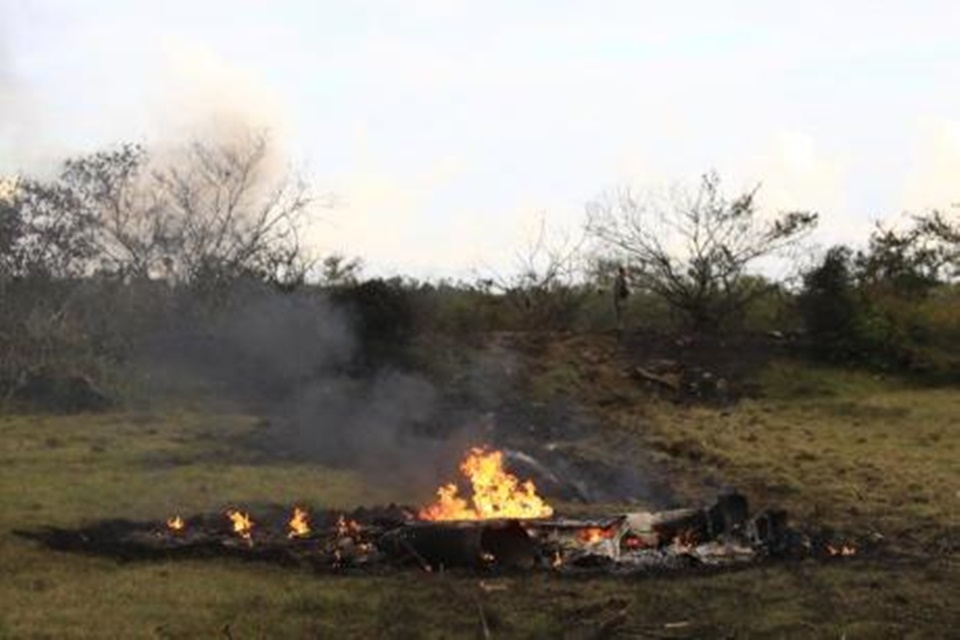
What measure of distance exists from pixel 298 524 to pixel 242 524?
706 millimetres

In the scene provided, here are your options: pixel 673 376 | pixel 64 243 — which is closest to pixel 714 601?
pixel 673 376

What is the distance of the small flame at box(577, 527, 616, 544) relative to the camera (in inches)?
511

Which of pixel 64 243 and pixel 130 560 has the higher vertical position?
pixel 64 243

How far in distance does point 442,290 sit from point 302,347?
10078mm

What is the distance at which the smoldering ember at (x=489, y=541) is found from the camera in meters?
12.3

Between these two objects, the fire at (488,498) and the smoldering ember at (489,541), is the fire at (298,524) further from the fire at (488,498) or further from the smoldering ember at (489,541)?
the fire at (488,498)

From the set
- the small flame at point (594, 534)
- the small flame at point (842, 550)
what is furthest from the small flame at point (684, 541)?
the small flame at point (842, 550)

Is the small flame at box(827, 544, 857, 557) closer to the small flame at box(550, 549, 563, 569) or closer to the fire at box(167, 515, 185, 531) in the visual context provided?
the small flame at box(550, 549, 563, 569)

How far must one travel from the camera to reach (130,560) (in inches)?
494

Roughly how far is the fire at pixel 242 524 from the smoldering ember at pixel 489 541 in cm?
3

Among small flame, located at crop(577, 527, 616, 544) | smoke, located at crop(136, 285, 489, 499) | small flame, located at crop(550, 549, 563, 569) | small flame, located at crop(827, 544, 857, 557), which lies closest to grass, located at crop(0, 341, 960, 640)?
small flame, located at crop(827, 544, 857, 557)

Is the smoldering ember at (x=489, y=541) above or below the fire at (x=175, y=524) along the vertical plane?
below

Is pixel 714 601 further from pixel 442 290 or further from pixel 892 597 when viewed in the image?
pixel 442 290

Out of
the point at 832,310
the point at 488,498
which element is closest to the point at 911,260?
the point at 832,310
